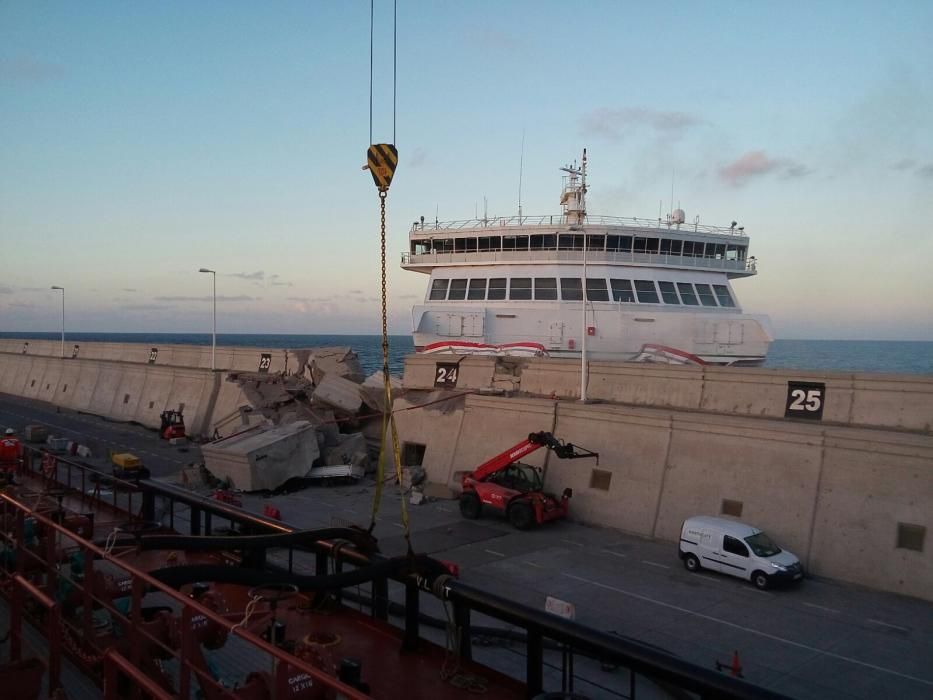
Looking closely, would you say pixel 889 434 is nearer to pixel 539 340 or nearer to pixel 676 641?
pixel 676 641

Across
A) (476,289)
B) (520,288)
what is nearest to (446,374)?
(520,288)

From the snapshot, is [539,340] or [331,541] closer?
[331,541]

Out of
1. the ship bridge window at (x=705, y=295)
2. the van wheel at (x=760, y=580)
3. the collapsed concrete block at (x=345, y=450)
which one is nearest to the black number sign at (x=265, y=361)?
the collapsed concrete block at (x=345, y=450)

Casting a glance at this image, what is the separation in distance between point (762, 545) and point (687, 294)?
21.0m

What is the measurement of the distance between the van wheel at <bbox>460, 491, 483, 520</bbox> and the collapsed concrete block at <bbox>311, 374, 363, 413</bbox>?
394 inches

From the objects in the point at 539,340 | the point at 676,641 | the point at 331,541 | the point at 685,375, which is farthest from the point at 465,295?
the point at 331,541

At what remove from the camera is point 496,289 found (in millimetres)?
32312

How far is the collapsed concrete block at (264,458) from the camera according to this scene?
21.5 m

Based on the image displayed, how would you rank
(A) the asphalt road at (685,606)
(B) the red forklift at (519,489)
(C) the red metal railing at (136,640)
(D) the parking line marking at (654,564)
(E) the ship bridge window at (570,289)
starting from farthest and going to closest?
(E) the ship bridge window at (570,289) < (B) the red forklift at (519,489) < (D) the parking line marking at (654,564) < (A) the asphalt road at (685,606) < (C) the red metal railing at (136,640)

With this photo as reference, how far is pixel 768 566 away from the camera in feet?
43.9

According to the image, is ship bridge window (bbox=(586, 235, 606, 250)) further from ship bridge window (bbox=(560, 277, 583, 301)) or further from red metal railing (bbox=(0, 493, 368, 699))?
red metal railing (bbox=(0, 493, 368, 699))

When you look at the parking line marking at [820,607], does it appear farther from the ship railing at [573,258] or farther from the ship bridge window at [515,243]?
the ship bridge window at [515,243]

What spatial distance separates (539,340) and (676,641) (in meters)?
19.8

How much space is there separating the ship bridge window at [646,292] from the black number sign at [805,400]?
550 inches
